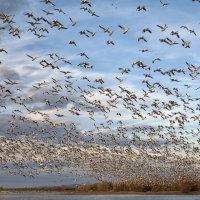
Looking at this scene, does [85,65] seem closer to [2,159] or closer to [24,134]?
[24,134]

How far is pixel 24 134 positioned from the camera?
7450cm

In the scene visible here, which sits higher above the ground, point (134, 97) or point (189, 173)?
point (134, 97)

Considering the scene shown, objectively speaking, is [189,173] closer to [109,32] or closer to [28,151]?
[28,151]

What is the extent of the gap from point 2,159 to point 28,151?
221 inches

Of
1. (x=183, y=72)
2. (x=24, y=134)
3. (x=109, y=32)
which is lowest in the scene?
(x=24, y=134)

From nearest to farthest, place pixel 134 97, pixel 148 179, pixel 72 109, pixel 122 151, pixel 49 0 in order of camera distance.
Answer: pixel 49 0 → pixel 134 97 → pixel 72 109 → pixel 122 151 → pixel 148 179

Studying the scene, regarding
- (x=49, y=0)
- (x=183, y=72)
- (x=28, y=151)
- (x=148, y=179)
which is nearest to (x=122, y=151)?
(x=28, y=151)

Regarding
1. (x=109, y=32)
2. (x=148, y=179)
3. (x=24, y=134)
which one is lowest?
(x=148, y=179)

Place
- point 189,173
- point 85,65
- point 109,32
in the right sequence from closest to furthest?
1. point 109,32
2. point 85,65
3. point 189,173

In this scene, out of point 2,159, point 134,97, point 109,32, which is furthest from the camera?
point 2,159

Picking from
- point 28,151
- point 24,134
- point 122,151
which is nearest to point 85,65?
point 24,134

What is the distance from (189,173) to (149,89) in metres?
96.5

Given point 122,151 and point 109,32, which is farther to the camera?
point 122,151

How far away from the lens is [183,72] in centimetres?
5131
